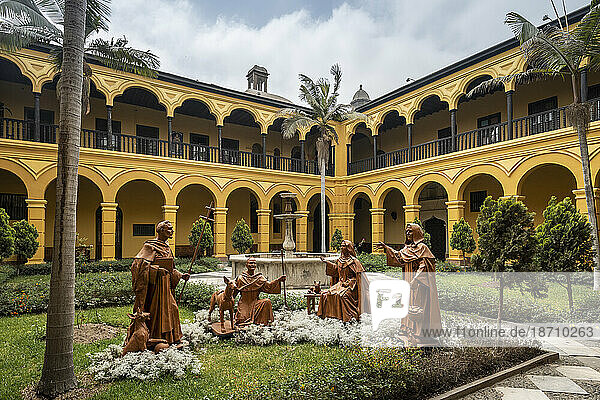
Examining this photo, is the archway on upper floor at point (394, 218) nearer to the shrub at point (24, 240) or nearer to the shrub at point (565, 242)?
the shrub at point (565, 242)

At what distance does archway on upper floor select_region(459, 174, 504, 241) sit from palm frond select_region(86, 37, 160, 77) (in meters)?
14.5

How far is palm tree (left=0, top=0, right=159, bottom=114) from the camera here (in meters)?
9.78

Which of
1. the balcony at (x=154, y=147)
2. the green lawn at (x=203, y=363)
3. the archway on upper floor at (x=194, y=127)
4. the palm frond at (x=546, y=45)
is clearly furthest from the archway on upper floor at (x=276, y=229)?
the green lawn at (x=203, y=363)

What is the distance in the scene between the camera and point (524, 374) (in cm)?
470

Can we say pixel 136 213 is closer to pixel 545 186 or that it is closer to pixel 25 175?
pixel 25 175

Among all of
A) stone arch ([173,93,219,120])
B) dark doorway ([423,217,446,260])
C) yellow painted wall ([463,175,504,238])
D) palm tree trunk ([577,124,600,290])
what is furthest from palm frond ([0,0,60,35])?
dark doorway ([423,217,446,260])

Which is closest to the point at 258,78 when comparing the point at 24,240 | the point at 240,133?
the point at 240,133

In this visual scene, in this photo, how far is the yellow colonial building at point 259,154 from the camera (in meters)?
13.5

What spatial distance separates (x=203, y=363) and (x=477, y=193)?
654 inches

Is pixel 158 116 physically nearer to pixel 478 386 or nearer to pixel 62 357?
pixel 62 357

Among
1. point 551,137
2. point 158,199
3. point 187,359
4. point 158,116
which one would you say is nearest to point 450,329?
point 187,359

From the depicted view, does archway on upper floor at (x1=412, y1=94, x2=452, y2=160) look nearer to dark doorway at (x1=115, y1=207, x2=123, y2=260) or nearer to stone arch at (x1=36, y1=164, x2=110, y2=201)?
stone arch at (x1=36, y1=164, x2=110, y2=201)

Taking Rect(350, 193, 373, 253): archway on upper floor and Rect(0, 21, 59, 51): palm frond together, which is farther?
Rect(350, 193, 373, 253): archway on upper floor

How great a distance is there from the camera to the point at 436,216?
65.6ft
